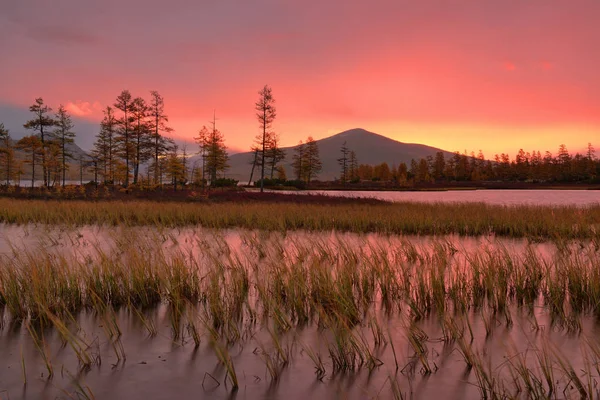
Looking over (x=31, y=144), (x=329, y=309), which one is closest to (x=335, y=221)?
(x=329, y=309)

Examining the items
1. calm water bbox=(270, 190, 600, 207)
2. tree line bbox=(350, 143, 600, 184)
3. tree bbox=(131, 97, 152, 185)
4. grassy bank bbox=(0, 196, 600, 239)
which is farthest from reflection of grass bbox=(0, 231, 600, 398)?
tree line bbox=(350, 143, 600, 184)

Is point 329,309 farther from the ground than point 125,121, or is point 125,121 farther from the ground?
point 125,121

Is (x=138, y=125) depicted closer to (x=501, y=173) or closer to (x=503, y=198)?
(x=503, y=198)

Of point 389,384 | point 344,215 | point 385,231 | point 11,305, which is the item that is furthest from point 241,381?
point 344,215

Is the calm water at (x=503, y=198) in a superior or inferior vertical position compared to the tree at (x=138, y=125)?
inferior

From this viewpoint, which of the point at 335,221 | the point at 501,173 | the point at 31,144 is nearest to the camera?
the point at 335,221

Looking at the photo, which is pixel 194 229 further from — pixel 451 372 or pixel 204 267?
pixel 451 372

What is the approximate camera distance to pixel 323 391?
3.32m

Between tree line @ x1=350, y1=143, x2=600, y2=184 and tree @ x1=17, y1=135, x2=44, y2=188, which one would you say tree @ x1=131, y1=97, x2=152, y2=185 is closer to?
tree @ x1=17, y1=135, x2=44, y2=188

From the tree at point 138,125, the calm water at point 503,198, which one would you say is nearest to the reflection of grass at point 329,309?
the calm water at point 503,198

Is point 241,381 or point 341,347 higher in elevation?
point 341,347

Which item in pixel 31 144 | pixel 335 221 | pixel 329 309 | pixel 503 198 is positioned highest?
pixel 31 144

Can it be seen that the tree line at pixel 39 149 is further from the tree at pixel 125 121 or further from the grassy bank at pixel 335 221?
the grassy bank at pixel 335 221

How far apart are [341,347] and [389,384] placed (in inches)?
21.0
